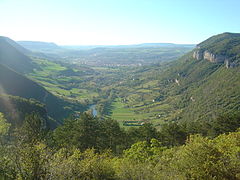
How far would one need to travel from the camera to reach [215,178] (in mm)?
22453

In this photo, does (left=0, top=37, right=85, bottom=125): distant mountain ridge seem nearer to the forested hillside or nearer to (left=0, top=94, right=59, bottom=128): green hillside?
the forested hillside

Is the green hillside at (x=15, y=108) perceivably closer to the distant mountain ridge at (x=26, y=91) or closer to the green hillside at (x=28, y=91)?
the distant mountain ridge at (x=26, y=91)

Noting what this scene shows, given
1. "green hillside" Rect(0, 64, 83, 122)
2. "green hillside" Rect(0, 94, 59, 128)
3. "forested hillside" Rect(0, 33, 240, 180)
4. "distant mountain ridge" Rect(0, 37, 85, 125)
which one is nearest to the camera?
"forested hillside" Rect(0, 33, 240, 180)

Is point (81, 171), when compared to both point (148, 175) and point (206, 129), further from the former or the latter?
point (206, 129)

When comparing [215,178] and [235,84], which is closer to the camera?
[215,178]

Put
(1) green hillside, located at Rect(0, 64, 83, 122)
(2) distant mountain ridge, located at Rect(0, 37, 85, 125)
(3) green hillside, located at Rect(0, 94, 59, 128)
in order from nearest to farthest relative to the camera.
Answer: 1. (3) green hillside, located at Rect(0, 94, 59, 128)
2. (2) distant mountain ridge, located at Rect(0, 37, 85, 125)
3. (1) green hillside, located at Rect(0, 64, 83, 122)

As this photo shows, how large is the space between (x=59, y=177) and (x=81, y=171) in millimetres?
3341

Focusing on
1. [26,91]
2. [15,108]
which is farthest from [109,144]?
[26,91]

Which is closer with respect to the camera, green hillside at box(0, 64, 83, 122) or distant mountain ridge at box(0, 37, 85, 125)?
distant mountain ridge at box(0, 37, 85, 125)

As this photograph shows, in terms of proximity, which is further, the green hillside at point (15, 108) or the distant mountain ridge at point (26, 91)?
the distant mountain ridge at point (26, 91)

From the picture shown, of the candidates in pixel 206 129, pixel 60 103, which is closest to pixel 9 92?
pixel 60 103

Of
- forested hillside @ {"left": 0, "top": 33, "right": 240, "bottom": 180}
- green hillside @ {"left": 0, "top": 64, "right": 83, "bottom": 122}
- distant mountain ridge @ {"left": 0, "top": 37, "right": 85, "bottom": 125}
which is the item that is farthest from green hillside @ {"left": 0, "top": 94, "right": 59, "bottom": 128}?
green hillside @ {"left": 0, "top": 64, "right": 83, "bottom": 122}

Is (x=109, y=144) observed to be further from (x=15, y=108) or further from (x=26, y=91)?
(x=26, y=91)

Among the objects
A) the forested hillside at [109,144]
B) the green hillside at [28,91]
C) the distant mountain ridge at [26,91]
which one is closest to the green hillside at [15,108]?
the forested hillside at [109,144]
